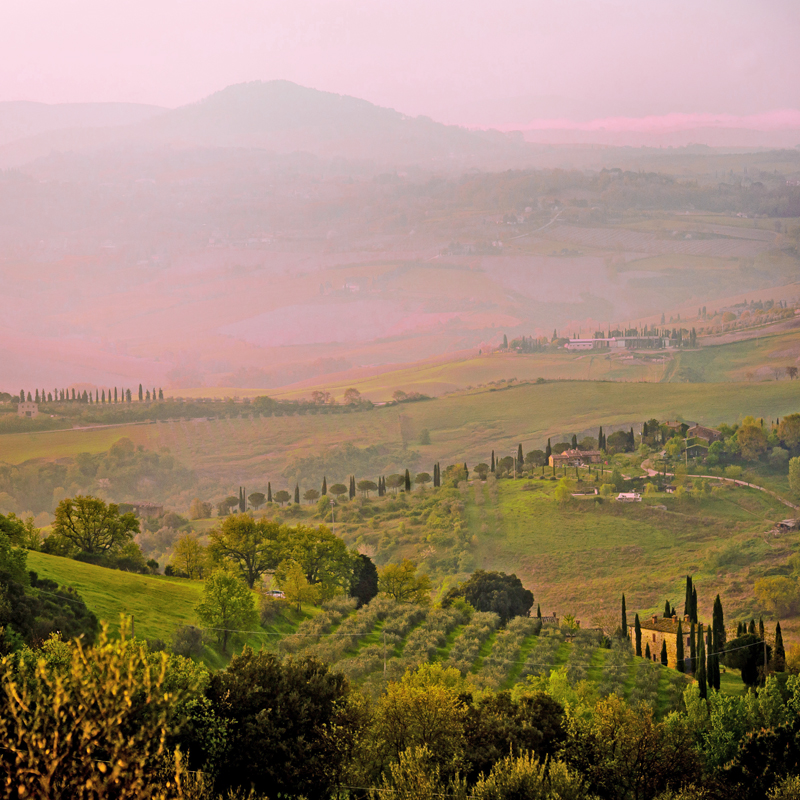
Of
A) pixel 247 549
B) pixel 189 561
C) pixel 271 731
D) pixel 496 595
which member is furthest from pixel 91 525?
pixel 271 731

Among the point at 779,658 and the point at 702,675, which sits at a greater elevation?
the point at 702,675

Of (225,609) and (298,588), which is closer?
(225,609)

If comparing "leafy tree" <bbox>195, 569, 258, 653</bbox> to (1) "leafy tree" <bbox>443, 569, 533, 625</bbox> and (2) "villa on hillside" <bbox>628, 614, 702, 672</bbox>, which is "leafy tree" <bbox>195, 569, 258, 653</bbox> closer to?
(1) "leafy tree" <bbox>443, 569, 533, 625</bbox>

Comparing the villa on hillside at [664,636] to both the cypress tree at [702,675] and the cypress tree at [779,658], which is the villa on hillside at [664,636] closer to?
the cypress tree at [779,658]

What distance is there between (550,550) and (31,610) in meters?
127

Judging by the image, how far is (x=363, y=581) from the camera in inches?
3573

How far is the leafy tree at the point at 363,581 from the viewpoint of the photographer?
88.6 meters

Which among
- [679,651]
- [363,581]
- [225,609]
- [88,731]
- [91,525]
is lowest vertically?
[679,651]

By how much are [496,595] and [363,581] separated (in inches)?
611

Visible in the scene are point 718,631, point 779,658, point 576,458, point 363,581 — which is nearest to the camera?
point 779,658

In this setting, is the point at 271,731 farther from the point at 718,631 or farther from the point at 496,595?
the point at 496,595

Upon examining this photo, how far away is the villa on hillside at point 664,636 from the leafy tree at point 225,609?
3755 cm

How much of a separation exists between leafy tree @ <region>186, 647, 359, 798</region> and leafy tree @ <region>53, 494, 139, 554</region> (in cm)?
4234

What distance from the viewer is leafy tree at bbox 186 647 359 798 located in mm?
37875
